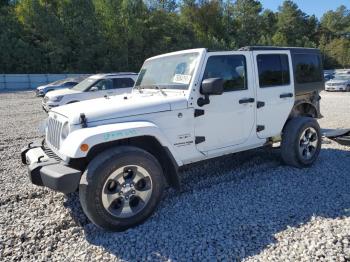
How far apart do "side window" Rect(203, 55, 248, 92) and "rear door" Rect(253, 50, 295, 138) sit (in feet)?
0.90

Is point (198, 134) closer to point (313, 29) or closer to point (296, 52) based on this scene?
point (296, 52)

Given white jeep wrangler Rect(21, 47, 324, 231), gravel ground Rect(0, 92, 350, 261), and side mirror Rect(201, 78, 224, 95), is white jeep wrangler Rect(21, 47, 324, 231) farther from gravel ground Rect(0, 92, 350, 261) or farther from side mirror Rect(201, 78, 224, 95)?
gravel ground Rect(0, 92, 350, 261)

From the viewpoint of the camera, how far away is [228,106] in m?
4.48

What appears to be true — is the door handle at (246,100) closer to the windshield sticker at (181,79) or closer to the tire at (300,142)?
the windshield sticker at (181,79)

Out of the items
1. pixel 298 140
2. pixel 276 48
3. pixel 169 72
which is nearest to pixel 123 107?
pixel 169 72

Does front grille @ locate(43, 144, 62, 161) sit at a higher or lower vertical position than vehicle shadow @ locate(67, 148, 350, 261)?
higher

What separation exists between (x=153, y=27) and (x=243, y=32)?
25.8m

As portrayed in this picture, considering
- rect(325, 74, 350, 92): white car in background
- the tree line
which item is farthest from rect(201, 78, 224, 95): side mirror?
the tree line

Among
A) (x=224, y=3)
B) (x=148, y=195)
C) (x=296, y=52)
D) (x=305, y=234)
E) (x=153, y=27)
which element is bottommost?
(x=305, y=234)

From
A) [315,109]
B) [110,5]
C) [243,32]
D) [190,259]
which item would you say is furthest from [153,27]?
[190,259]

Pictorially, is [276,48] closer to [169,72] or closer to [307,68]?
[307,68]

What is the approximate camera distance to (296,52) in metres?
5.49

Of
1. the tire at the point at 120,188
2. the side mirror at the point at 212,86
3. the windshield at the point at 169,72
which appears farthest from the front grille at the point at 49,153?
the side mirror at the point at 212,86

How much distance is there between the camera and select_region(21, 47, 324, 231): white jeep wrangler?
3.46m
